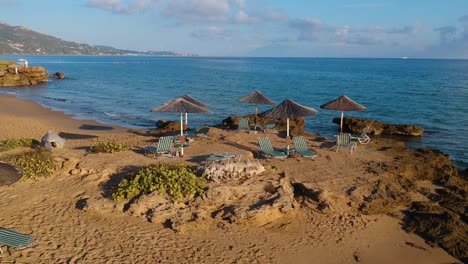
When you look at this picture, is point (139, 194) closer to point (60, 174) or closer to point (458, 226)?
point (60, 174)

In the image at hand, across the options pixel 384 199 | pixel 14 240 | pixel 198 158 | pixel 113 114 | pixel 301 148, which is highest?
pixel 301 148

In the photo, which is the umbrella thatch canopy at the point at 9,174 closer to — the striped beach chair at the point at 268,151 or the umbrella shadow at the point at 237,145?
the striped beach chair at the point at 268,151

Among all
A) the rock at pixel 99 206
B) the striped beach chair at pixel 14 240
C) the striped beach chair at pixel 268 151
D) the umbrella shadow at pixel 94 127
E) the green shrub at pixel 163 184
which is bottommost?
the umbrella shadow at pixel 94 127

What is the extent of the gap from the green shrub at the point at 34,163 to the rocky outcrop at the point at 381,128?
1942 centimetres

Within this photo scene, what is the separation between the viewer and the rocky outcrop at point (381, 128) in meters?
25.1

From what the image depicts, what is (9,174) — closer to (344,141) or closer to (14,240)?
(14,240)

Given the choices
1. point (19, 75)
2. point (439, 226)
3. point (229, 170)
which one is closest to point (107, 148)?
point (229, 170)

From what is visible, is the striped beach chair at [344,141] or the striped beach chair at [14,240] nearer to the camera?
the striped beach chair at [14,240]

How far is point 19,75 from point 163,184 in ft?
177

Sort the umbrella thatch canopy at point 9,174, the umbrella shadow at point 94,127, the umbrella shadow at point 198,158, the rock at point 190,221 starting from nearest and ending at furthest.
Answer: the umbrella thatch canopy at point 9,174 < the rock at point 190,221 < the umbrella shadow at point 198,158 < the umbrella shadow at point 94,127

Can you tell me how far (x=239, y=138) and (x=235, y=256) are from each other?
8.48 m

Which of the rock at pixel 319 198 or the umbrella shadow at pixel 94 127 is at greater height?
the rock at pixel 319 198

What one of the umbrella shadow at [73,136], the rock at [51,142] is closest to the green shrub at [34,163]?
the rock at [51,142]

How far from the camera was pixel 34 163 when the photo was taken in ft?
40.6
